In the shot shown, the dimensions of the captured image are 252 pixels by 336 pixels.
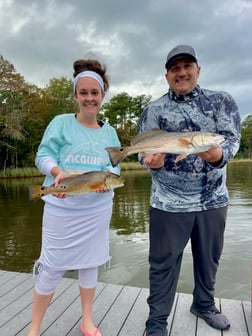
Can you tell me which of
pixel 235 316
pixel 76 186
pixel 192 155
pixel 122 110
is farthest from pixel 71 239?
pixel 122 110

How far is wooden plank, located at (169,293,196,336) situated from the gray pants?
17 centimetres

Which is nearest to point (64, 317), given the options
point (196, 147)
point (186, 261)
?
point (196, 147)

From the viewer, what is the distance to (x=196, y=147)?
1963 millimetres

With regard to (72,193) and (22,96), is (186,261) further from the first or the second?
(22,96)

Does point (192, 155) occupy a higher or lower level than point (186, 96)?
lower

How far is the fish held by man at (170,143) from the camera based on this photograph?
1961mm

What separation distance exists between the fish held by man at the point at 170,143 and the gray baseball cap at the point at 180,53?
1.74ft

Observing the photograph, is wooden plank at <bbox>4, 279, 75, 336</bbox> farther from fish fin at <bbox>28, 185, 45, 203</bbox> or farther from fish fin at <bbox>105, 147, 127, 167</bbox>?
fish fin at <bbox>105, 147, 127, 167</bbox>

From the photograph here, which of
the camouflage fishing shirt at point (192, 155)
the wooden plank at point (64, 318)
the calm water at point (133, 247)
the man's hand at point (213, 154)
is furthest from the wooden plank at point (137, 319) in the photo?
the calm water at point (133, 247)

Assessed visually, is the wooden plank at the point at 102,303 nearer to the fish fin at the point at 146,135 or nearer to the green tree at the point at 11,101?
the fish fin at the point at 146,135

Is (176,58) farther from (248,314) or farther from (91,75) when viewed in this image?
(248,314)

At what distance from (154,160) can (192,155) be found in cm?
38

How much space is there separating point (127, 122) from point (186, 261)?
49.1 m

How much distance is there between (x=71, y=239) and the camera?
2207 mm
